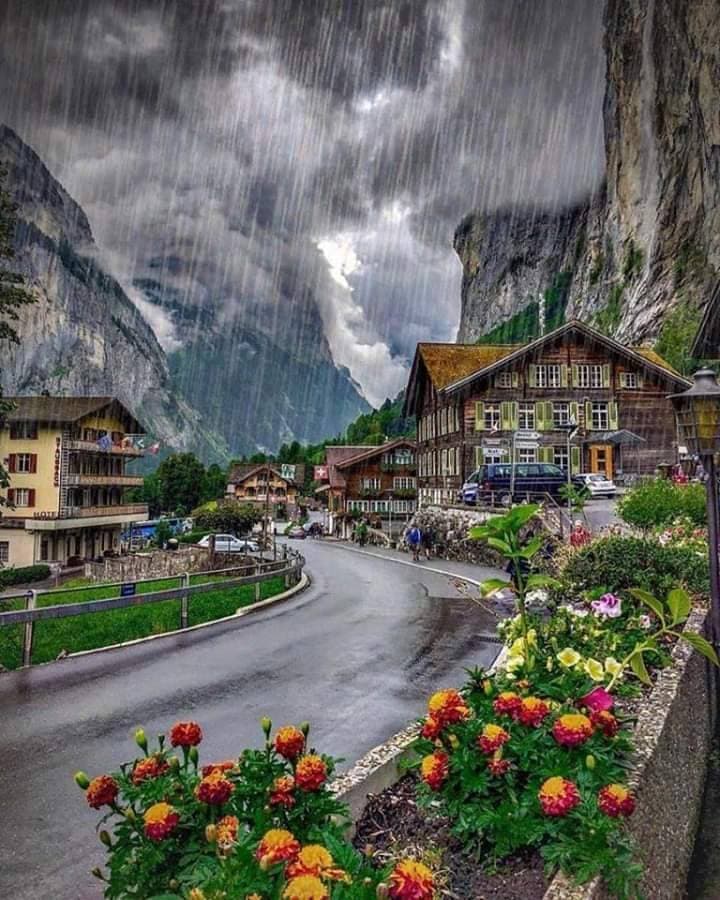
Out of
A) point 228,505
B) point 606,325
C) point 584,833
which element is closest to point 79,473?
point 228,505

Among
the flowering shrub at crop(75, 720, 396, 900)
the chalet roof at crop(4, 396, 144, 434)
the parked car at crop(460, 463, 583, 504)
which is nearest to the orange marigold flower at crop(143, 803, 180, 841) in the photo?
the flowering shrub at crop(75, 720, 396, 900)

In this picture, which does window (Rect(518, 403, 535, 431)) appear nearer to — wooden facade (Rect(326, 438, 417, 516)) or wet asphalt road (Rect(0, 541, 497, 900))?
wooden facade (Rect(326, 438, 417, 516))

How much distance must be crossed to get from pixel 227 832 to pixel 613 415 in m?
41.7

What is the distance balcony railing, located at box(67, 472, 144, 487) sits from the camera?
48.7 meters

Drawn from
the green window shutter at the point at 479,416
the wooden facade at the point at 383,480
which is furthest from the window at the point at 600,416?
the wooden facade at the point at 383,480

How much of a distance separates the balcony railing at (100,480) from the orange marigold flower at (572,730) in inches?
1957

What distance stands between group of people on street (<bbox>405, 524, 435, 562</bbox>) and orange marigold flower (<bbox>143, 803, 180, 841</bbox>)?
99.5ft

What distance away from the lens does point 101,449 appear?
165 ft

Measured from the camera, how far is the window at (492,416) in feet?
132

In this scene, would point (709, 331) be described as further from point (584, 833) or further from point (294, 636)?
point (584, 833)

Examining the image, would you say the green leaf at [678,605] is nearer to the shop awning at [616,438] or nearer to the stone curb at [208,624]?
the stone curb at [208,624]

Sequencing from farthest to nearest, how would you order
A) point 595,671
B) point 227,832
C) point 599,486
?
point 599,486 → point 595,671 → point 227,832

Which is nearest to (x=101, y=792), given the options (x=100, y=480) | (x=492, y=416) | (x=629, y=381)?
(x=492, y=416)

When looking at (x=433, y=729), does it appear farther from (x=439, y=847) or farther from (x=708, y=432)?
(x=708, y=432)
